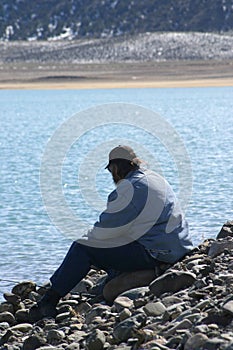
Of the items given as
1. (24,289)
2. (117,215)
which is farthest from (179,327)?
(24,289)

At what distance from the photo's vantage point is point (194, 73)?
50719mm

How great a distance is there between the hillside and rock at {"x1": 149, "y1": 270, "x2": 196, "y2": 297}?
77.5 meters

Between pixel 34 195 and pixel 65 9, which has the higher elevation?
pixel 65 9

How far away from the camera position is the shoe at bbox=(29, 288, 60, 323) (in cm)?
594

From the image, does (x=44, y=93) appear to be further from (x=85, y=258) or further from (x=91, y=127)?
(x=85, y=258)

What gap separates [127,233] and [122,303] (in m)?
0.47

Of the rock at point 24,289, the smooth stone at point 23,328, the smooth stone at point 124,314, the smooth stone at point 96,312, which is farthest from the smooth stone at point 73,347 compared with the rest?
the rock at point 24,289

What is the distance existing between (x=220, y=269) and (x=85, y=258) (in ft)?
2.39

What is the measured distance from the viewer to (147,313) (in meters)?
5.26

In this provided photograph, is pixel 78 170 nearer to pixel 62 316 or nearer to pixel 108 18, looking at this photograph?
pixel 62 316

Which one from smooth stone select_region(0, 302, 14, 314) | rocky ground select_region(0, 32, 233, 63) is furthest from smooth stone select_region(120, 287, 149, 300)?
rocky ground select_region(0, 32, 233, 63)

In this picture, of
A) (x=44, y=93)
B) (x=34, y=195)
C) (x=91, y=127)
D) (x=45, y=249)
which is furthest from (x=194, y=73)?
(x=45, y=249)

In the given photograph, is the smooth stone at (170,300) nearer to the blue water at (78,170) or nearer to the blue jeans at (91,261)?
the blue jeans at (91,261)

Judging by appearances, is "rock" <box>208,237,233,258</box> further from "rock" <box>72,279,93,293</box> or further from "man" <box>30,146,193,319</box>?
"rock" <box>72,279,93,293</box>
